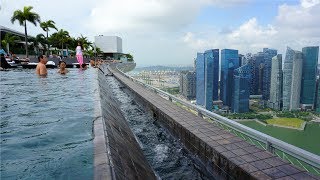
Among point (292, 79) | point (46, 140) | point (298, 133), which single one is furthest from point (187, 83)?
point (46, 140)

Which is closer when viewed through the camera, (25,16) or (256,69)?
(256,69)

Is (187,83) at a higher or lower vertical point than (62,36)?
lower

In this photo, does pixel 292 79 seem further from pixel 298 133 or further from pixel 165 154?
pixel 165 154

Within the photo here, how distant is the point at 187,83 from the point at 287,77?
485cm

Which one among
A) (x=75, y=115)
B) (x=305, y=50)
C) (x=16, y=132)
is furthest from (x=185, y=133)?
(x=305, y=50)

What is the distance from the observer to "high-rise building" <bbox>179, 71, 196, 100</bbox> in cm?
1235

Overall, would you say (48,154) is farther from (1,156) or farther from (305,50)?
(305,50)

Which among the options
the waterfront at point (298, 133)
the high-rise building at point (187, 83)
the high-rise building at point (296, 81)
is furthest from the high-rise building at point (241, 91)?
the high-rise building at point (296, 81)

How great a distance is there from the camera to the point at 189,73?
43.2 ft

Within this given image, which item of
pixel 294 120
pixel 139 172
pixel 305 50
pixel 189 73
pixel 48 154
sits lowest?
pixel 294 120

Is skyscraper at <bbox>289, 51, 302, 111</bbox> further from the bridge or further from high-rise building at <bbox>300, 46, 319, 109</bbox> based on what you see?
the bridge

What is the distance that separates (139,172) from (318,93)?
35.1 feet

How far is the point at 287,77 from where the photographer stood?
42.2ft

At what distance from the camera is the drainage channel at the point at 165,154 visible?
191 inches
